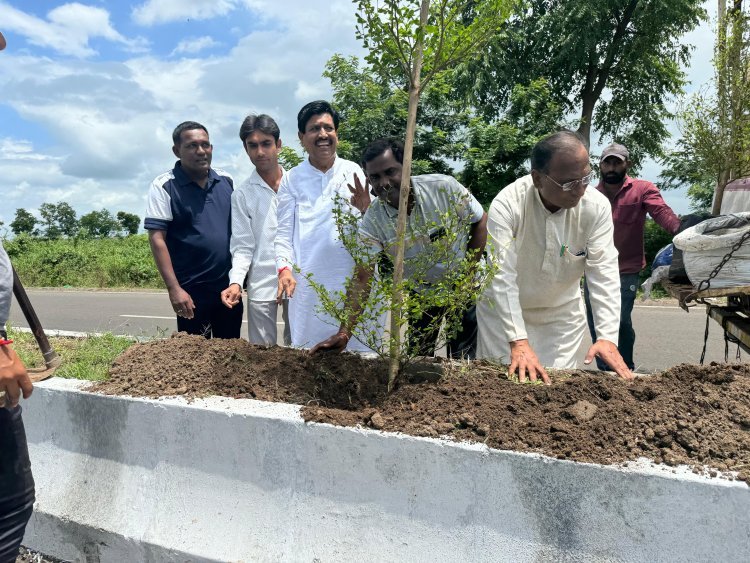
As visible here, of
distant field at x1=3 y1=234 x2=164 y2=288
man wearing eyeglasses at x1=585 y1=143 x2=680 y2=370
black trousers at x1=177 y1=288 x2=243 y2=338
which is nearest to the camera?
black trousers at x1=177 y1=288 x2=243 y2=338

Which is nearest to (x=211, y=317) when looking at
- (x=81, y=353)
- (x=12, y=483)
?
(x=81, y=353)

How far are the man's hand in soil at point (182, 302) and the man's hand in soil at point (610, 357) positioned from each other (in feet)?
8.21

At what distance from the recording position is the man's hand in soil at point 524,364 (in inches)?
105

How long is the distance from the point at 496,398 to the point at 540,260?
100 cm

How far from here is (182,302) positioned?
3.91m

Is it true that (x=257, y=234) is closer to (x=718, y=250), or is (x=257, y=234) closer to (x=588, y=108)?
(x=718, y=250)

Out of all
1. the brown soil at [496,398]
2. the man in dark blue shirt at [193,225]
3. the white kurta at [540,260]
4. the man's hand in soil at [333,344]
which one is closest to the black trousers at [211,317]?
the man in dark blue shirt at [193,225]

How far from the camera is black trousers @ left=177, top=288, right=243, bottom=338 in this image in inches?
166

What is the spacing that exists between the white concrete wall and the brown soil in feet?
0.30

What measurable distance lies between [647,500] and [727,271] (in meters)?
1.87

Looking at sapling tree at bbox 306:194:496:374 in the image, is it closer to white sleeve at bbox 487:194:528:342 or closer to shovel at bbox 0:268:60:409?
white sleeve at bbox 487:194:528:342

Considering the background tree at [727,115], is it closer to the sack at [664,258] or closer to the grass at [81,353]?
the sack at [664,258]

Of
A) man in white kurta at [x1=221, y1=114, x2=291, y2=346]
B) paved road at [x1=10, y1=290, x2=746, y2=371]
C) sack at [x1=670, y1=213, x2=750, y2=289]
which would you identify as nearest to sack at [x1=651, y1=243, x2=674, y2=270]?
sack at [x1=670, y1=213, x2=750, y2=289]

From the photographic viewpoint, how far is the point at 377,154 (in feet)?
9.87
